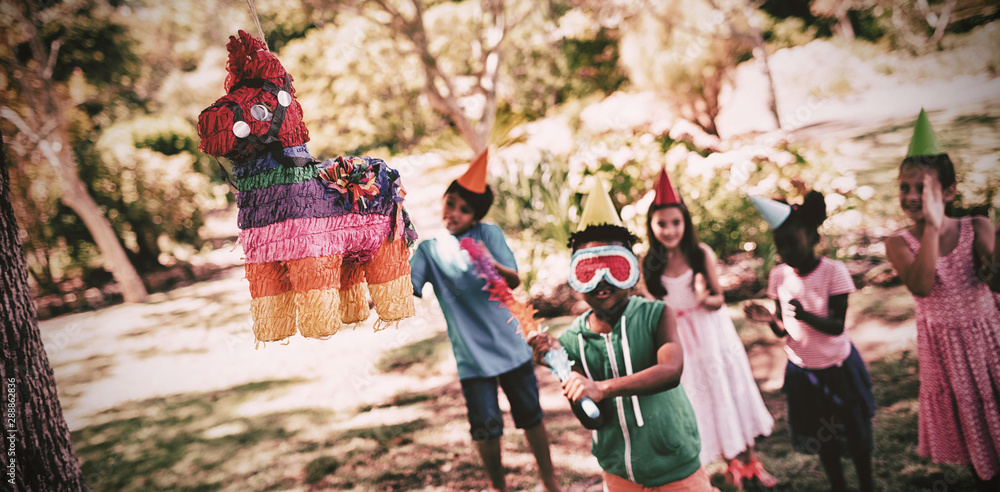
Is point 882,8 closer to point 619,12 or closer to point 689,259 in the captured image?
point 619,12

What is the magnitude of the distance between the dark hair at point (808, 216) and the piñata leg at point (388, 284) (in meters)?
1.48

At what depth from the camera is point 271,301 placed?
41.7 inches

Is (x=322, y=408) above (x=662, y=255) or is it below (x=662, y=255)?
below

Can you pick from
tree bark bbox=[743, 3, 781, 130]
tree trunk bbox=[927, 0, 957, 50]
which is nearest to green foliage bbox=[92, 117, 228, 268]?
tree bark bbox=[743, 3, 781, 130]

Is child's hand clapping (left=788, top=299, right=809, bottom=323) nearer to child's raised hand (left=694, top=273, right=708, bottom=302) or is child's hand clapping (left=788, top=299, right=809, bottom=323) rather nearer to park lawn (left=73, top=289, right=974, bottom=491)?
child's raised hand (left=694, top=273, right=708, bottom=302)

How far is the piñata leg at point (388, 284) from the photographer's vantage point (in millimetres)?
1193

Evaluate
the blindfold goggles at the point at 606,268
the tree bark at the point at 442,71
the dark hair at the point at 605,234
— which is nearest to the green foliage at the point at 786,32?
the tree bark at the point at 442,71

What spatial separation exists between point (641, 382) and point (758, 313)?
1040mm

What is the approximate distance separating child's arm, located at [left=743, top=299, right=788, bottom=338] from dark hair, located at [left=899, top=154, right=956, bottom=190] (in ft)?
2.29

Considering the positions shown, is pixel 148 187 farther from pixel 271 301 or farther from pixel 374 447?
pixel 271 301

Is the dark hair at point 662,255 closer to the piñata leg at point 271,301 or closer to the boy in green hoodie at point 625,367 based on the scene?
the boy in green hoodie at point 625,367

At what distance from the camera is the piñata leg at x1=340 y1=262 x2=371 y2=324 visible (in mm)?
1201

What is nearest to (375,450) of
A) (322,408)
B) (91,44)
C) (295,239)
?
(322,408)

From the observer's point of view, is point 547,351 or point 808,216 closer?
point 547,351
